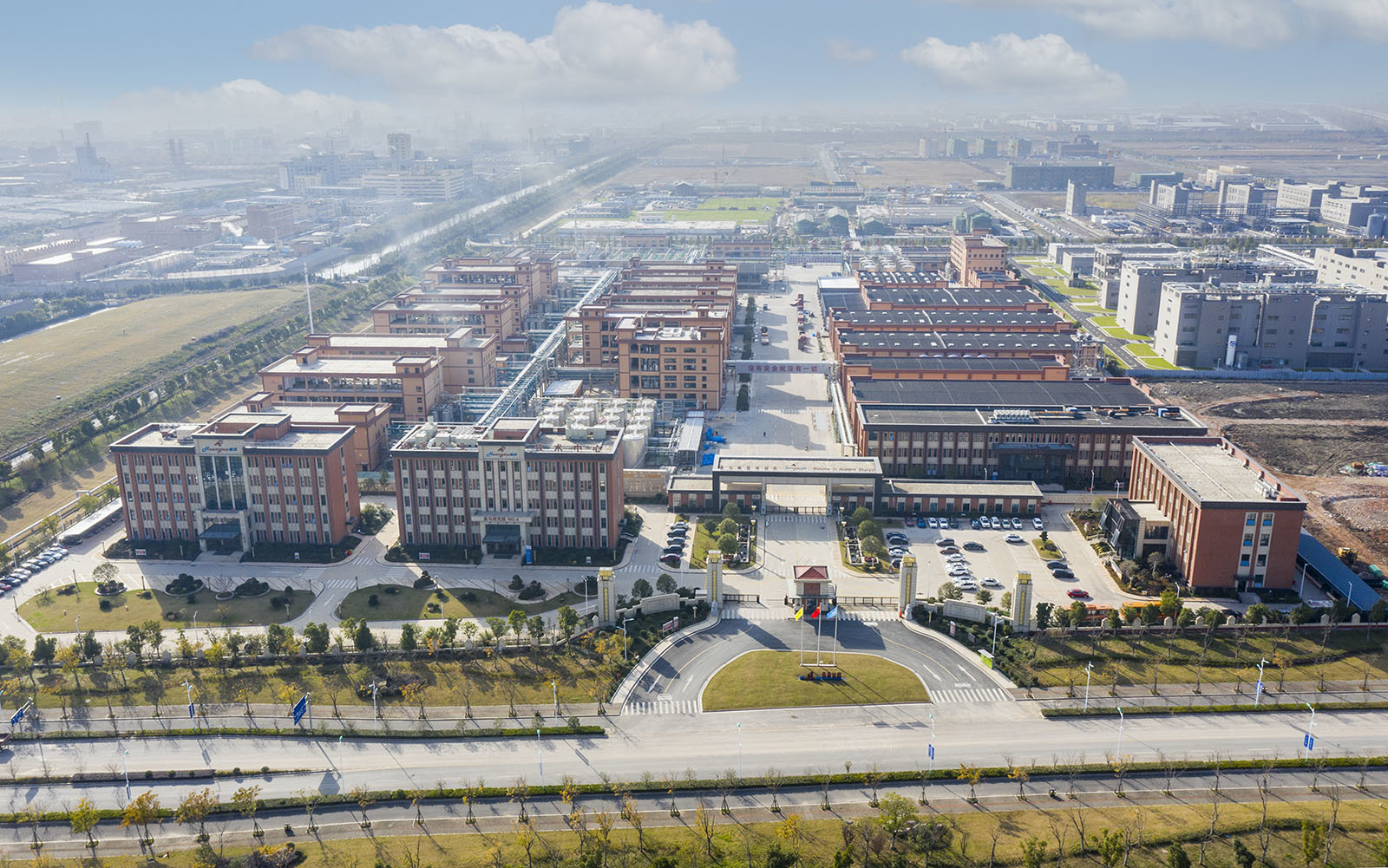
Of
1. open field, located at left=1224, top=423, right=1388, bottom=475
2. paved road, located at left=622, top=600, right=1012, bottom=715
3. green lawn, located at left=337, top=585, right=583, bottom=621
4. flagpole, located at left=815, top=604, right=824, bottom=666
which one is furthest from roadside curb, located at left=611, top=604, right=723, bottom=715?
open field, located at left=1224, top=423, right=1388, bottom=475

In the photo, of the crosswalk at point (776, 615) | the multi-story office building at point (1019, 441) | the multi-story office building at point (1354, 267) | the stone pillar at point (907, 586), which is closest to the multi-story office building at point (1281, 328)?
the multi-story office building at point (1354, 267)

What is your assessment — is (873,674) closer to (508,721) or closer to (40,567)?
(508,721)

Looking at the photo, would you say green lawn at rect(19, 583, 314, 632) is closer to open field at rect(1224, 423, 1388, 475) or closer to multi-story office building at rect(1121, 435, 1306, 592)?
multi-story office building at rect(1121, 435, 1306, 592)

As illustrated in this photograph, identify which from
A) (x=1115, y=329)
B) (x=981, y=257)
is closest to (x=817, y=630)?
(x=1115, y=329)

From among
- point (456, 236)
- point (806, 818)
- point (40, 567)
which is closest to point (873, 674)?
point (806, 818)

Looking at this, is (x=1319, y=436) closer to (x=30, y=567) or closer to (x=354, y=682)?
(x=354, y=682)

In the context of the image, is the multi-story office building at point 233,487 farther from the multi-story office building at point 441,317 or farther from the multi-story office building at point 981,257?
the multi-story office building at point 981,257
